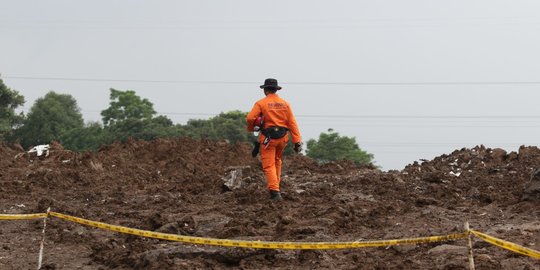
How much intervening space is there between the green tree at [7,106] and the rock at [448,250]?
4462cm

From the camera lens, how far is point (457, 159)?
15.4 metres

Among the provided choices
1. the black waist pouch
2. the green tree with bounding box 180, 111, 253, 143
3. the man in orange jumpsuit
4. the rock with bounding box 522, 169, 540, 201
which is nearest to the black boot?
the man in orange jumpsuit

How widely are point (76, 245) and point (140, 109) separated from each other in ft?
182

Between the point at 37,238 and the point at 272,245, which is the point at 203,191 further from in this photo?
the point at 272,245

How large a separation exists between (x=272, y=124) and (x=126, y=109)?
5402 centimetres

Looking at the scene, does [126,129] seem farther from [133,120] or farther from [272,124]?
[272,124]

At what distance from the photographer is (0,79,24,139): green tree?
49219 mm

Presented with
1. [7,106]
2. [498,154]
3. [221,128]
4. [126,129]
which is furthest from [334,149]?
[498,154]

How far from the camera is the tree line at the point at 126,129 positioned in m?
57.6

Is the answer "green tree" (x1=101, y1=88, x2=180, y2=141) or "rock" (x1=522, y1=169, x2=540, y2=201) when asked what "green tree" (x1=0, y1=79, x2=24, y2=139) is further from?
"rock" (x1=522, y1=169, x2=540, y2=201)

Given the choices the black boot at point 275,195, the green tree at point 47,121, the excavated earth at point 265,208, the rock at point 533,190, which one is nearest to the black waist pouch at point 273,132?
the black boot at point 275,195

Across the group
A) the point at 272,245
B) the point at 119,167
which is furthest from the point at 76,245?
the point at 119,167

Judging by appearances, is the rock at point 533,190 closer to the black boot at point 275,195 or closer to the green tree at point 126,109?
the black boot at point 275,195

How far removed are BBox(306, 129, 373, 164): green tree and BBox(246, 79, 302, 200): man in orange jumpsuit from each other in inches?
2049
